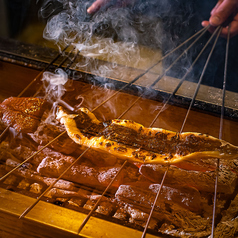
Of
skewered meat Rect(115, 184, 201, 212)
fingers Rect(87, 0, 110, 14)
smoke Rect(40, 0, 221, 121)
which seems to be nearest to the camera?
skewered meat Rect(115, 184, 201, 212)

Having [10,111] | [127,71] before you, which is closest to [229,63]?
[127,71]

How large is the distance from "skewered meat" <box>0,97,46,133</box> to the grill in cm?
22

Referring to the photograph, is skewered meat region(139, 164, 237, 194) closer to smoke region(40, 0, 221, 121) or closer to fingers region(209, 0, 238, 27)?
smoke region(40, 0, 221, 121)

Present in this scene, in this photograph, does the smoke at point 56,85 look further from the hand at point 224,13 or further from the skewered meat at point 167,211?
the hand at point 224,13

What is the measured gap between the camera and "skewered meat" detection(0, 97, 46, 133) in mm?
2262

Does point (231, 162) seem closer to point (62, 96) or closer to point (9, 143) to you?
point (62, 96)

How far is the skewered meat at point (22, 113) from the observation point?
226 centimetres

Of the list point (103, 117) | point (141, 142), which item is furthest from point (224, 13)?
point (141, 142)

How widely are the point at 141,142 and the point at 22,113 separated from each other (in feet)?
4.24

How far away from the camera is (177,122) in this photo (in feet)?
8.79

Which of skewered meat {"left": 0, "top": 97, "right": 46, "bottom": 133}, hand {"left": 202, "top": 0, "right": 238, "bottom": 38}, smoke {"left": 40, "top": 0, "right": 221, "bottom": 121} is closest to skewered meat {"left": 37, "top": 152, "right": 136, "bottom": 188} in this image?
skewered meat {"left": 0, "top": 97, "right": 46, "bottom": 133}

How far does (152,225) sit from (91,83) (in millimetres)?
1882

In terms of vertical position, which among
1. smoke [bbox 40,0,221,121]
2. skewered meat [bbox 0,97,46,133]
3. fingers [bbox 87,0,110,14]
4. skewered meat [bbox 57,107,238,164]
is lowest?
skewered meat [bbox 57,107,238,164]

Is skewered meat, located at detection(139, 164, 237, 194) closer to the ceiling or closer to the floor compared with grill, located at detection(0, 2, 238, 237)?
closer to the floor
